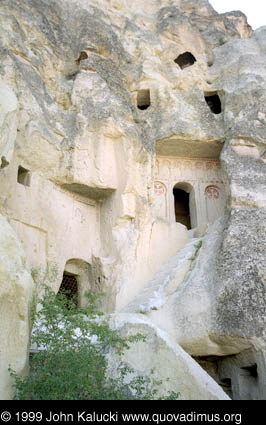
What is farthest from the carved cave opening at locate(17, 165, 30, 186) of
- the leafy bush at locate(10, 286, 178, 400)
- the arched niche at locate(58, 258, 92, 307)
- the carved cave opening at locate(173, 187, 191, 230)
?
the carved cave opening at locate(173, 187, 191, 230)

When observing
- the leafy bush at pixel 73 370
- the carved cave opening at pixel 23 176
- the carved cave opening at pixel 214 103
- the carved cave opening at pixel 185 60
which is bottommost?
the leafy bush at pixel 73 370

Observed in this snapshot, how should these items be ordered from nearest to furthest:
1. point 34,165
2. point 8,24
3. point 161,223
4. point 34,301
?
point 34,301 → point 34,165 → point 8,24 → point 161,223

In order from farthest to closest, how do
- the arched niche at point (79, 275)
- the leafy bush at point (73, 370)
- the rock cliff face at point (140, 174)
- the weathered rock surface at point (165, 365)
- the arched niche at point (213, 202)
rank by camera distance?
the arched niche at point (213, 202) < the arched niche at point (79, 275) < the rock cliff face at point (140, 174) < the weathered rock surface at point (165, 365) < the leafy bush at point (73, 370)

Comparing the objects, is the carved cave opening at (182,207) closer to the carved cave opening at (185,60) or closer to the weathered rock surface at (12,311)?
the carved cave opening at (185,60)

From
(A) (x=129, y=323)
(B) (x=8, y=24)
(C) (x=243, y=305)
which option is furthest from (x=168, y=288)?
(B) (x=8, y=24)

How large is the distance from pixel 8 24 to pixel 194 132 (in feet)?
16.7

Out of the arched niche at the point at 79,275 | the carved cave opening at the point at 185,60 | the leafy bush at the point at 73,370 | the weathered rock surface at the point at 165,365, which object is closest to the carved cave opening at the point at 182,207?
the carved cave opening at the point at 185,60

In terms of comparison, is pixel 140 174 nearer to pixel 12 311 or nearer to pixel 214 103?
pixel 214 103

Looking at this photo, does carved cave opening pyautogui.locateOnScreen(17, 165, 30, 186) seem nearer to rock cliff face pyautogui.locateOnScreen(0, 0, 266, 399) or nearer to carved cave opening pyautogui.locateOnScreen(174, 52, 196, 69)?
rock cliff face pyautogui.locateOnScreen(0, 0, 266, 399)

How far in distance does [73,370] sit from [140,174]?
621 centimetres

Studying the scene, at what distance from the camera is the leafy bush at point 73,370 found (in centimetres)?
476

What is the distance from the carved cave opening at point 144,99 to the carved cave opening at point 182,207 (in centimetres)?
269

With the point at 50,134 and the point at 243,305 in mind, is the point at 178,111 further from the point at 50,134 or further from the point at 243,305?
the point at 243,305

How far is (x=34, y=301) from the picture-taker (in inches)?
221
